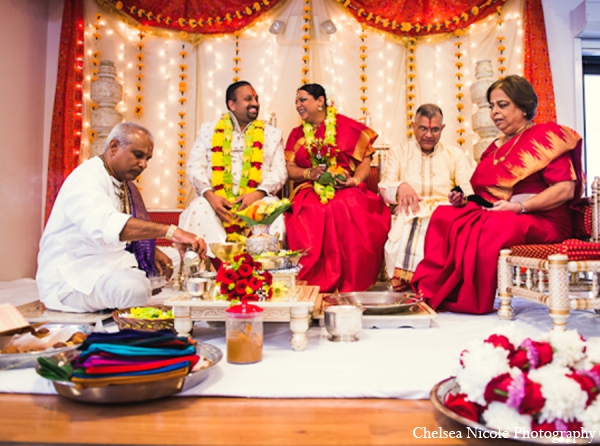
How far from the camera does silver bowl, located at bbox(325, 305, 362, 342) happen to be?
2.45 metres

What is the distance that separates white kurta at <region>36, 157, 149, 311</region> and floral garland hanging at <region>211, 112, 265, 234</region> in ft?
5.17

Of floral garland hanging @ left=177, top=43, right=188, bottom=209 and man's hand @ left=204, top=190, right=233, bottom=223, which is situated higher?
floral garland hanging @ left=177, top=43, right=188, bottom=209

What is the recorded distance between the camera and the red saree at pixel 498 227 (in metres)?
3.19

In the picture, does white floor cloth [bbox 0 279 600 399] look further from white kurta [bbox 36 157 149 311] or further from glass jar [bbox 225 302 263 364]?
white kurta [bbox 36 157 149 311]

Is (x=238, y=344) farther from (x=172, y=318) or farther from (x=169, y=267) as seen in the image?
(x=169, y=267)

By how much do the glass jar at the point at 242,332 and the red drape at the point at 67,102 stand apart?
13.5 ft

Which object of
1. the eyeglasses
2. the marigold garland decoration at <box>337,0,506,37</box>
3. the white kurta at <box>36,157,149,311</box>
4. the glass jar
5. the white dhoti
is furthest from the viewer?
the marigold garland decoration at <box>337,0,506,37</box>

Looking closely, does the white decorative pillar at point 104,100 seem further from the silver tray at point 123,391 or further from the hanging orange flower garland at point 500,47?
the silver tray at point 123,391

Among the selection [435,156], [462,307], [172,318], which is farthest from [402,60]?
[172,318]

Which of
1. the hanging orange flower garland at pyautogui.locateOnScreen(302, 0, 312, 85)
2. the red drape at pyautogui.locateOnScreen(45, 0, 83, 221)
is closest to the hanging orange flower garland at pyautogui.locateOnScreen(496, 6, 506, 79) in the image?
the hanging orange flower garland at pyautogui.locateOnScreen(302, 0, 312, 85)

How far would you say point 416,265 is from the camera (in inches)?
146

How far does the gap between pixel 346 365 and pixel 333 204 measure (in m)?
2.16

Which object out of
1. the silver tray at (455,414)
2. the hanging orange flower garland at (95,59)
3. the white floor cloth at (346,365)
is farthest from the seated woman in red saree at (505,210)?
the hanging orange flower garland at (95,59)

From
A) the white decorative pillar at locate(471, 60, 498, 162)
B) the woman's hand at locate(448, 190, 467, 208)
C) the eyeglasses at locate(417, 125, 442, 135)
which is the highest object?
the white decorative pillar at locate(471, 60, 498, 162)
